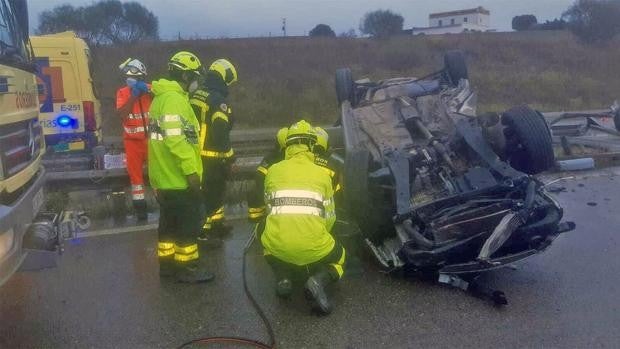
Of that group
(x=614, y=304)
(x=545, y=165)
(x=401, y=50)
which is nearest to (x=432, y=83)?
(x=545, y=165)

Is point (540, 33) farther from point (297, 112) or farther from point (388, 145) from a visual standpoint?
point (388, 145)

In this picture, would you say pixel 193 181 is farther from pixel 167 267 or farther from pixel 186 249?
pixel 167 267

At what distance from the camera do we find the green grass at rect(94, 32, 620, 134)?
59.1 ft

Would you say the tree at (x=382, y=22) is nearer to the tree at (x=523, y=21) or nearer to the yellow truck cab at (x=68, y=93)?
the tree at (x=523, y=21)

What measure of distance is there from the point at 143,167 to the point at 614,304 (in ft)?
14.8

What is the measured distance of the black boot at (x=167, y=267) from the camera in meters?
4.72

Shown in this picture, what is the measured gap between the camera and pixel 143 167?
6621 mm

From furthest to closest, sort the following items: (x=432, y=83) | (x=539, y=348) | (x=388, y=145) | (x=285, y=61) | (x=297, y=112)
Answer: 1. (x=285, y=61)
2. (x=297, y=112)
3. (x=432, y=83)
4. (x=388, y=145)
5. (x=539, y=348)

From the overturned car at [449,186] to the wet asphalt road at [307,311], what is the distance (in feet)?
0.85

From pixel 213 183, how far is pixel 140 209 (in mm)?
1131

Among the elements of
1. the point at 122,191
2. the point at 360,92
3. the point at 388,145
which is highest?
the point at 360,92

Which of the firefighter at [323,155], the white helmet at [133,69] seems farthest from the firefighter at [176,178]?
the white helmet at [133,69]

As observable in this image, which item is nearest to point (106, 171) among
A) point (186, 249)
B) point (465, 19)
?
point (186, 249)

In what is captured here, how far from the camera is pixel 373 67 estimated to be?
87.7 feet
